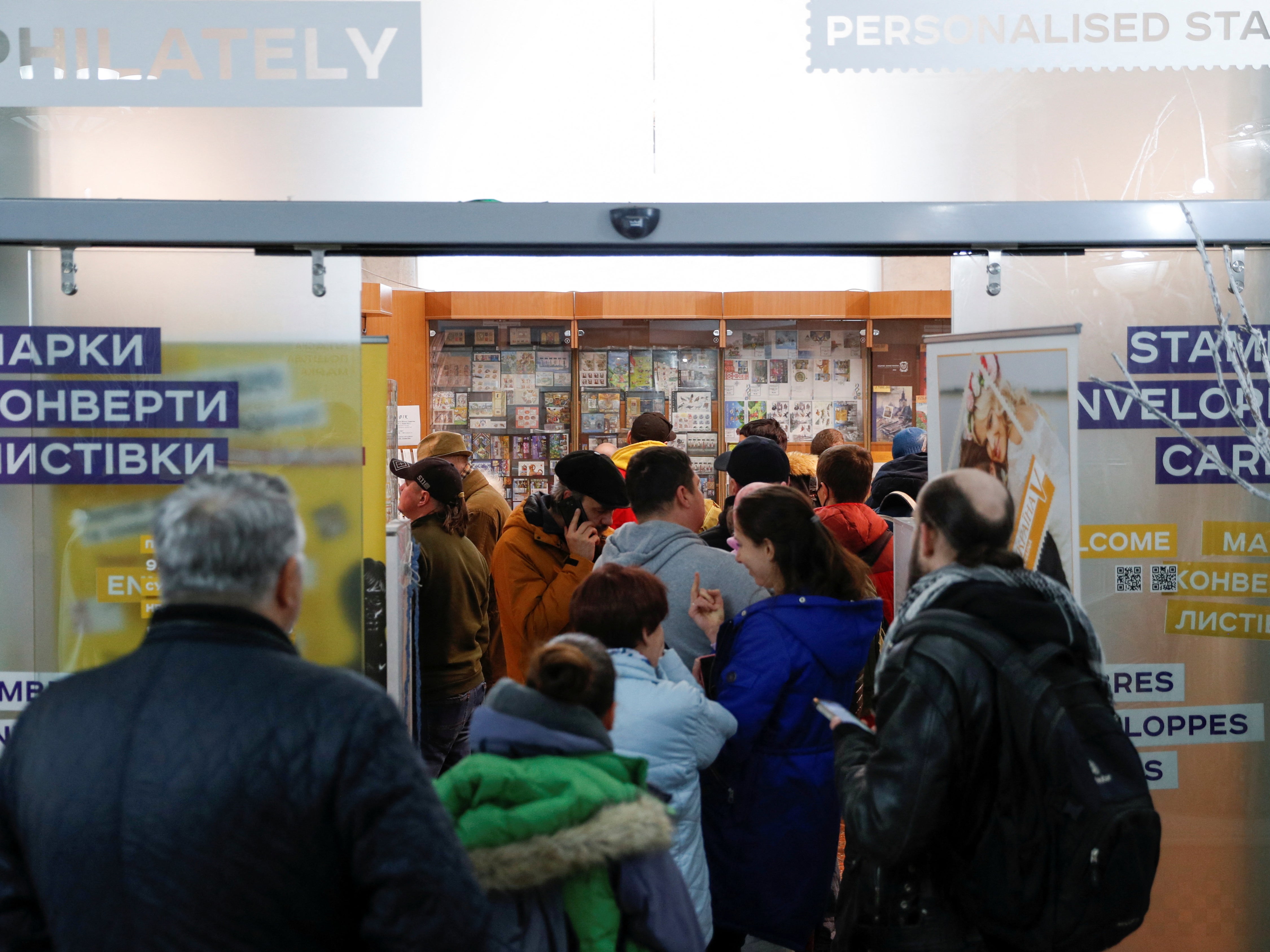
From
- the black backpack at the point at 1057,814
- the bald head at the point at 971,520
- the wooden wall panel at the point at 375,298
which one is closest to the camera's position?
the black backpack at the point at 1057,814

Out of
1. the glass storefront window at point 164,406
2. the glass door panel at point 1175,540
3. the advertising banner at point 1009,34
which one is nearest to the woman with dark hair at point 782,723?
the glass door panel at point 1175,540

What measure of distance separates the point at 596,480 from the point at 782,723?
3.77 feet

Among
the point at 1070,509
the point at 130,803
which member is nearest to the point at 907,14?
the point at 1070,509

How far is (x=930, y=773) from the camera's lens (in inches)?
66.6

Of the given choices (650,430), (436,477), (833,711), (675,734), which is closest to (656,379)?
(650,430)

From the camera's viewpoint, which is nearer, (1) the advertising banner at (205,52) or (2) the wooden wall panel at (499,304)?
(1) the advertising banner at (205,52)

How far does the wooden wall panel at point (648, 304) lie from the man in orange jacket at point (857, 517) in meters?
3.78

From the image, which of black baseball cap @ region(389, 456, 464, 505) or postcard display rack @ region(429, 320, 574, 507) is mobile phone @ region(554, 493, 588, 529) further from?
postcard display rack @ region(429, 320, 574, 507)

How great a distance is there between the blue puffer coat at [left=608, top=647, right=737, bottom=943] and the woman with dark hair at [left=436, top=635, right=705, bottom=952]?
0.36 metres

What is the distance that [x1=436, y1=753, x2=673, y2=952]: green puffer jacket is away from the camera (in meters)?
1.51

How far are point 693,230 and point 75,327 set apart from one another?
1.53m

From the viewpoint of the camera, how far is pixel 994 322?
9.04ft

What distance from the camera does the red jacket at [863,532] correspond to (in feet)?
12.1

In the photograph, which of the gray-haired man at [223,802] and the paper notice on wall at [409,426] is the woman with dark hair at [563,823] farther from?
the paper notice on wall at [409,426]
